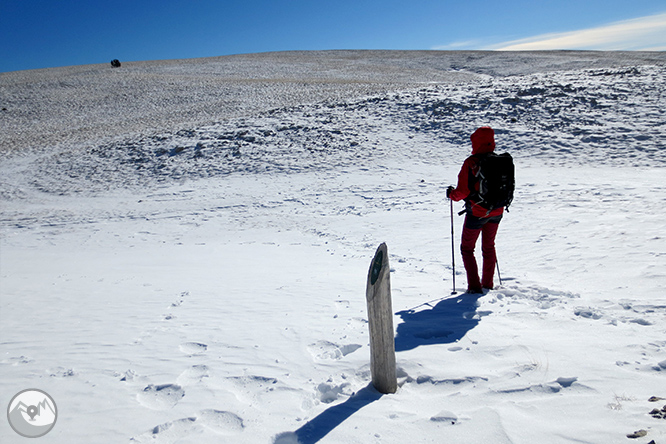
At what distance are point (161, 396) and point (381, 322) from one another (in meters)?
1.92

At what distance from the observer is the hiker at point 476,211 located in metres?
4.75

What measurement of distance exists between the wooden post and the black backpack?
85.6 inches

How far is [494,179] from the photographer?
4.66 metres

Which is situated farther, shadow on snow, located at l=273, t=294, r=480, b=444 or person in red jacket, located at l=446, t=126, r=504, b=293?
person in red jacket, located at l=446, t=126, r=504, b=293

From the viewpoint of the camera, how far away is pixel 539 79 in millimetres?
23344

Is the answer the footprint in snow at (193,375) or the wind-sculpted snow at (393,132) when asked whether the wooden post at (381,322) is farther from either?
the wind-sculpted snow at (393,132)

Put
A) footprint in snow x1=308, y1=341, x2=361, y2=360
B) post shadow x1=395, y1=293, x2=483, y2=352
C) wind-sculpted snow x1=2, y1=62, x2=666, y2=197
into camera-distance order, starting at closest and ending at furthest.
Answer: footprint in snow x1=308, y1=341, x2=361, y2=360, post shadow x1=395, y1=293, x2=483, y2=352, wind-sculpted snow x1=2, y1=62, x2=666, y2=197

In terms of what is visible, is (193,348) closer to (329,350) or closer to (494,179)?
(329,350)

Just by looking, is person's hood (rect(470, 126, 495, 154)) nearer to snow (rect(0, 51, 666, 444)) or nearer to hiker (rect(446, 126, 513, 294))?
hiker (rect(446, 126, 513, 294))

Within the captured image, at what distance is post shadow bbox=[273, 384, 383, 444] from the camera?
277 centimetres

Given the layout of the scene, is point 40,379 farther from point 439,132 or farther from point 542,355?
point 439,132

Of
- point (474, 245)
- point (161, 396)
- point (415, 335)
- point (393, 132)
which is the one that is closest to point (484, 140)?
point (474, 245)

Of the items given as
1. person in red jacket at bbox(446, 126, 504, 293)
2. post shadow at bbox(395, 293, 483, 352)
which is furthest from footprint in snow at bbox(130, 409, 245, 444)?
person in red jacket at bbox(446, 126, 504, 293)

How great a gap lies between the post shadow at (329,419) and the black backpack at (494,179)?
258 centimetres
